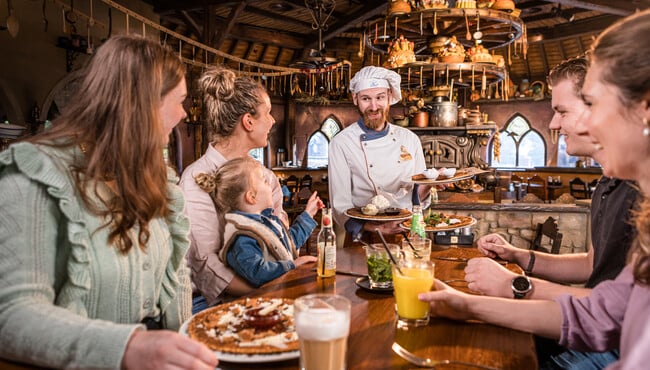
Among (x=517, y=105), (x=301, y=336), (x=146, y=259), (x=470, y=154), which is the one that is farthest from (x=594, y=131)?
(x=517, y=105)

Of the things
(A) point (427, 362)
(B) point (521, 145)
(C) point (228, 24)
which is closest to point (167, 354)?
(A) point (427, 362)

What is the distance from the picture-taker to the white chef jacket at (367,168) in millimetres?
3928

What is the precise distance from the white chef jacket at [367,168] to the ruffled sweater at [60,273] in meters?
2.47

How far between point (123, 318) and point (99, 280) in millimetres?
152

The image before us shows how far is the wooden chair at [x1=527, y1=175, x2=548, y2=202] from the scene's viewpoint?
1176 cm

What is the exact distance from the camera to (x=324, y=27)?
8.26m

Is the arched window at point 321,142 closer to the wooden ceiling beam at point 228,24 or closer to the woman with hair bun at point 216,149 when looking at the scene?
the wooden ceiling beam at point 228,24

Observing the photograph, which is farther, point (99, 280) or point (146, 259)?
point (146, 259)

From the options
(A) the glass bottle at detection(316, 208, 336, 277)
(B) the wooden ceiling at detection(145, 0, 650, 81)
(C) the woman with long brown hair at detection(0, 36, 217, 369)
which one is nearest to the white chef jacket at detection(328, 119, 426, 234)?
(A) the glass bottle at detection(316, 208, 336, 277)

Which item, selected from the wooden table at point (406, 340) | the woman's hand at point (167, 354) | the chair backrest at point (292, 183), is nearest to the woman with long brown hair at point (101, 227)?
the woman's hand at point (167, 354)

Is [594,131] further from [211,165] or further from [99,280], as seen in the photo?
[211,165]

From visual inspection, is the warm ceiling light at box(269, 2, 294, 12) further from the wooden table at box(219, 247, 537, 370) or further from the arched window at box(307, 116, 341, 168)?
the wooden table at box(219, 247, 537, 370)

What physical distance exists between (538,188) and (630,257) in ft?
37.8

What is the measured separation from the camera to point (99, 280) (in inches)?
53.7
